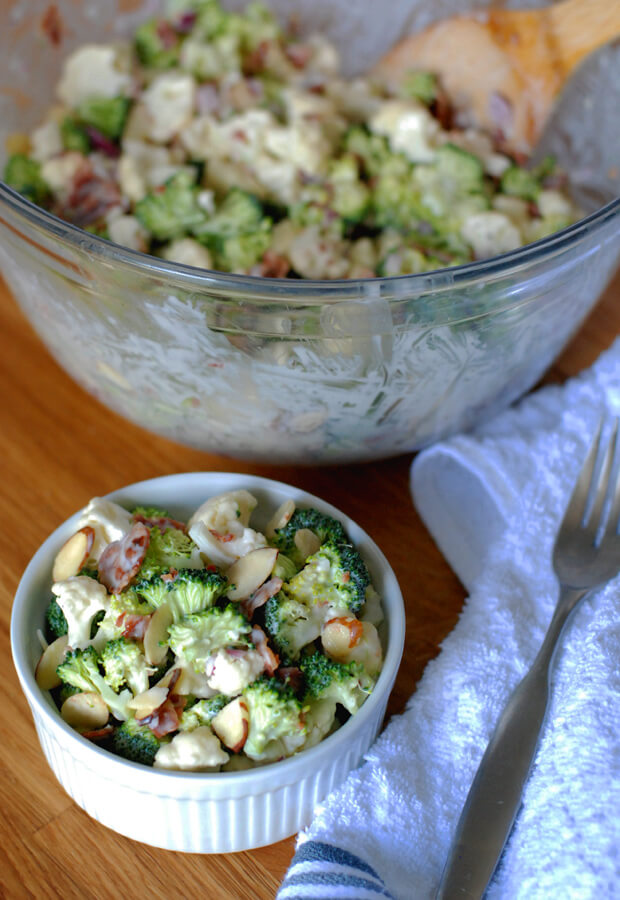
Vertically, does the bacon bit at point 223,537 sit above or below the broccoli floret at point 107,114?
below

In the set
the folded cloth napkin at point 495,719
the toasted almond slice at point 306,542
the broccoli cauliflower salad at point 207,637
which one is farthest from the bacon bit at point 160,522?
the folded cloth napkin at point 495,719

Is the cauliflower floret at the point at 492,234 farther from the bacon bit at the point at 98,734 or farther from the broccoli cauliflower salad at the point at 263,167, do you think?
the bacon bit at the point at 98,734

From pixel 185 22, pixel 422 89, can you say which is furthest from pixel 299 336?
pixel 185 22

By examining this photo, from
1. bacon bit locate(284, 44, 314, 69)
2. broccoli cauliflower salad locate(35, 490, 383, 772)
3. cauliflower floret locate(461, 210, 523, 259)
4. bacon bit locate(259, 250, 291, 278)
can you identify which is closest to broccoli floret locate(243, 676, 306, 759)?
broccoli cauliflower salad locate(35, 490, 383, 772)

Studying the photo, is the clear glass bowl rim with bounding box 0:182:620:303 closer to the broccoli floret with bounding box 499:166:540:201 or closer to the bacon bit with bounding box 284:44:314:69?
the broccoli floret with bounding box 499:166:540:201

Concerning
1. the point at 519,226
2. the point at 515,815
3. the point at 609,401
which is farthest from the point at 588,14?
the point at 515,815

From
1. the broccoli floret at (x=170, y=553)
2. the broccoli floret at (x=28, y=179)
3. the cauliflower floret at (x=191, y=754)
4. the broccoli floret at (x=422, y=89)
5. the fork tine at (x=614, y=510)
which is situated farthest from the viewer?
the broccoli floret at (x=422, y=89)

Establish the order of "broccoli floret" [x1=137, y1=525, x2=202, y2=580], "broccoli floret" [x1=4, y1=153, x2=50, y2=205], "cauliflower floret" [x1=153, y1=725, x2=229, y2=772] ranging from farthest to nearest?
"broccoli floret" [x1=4, y1=153, x2=50, y2=205] → "broccoli floret" [x1=137, y1=525, x2=202, y2=580] → "cauliflower floret" [x1=153, y1=725, x2=229, y2=772]
